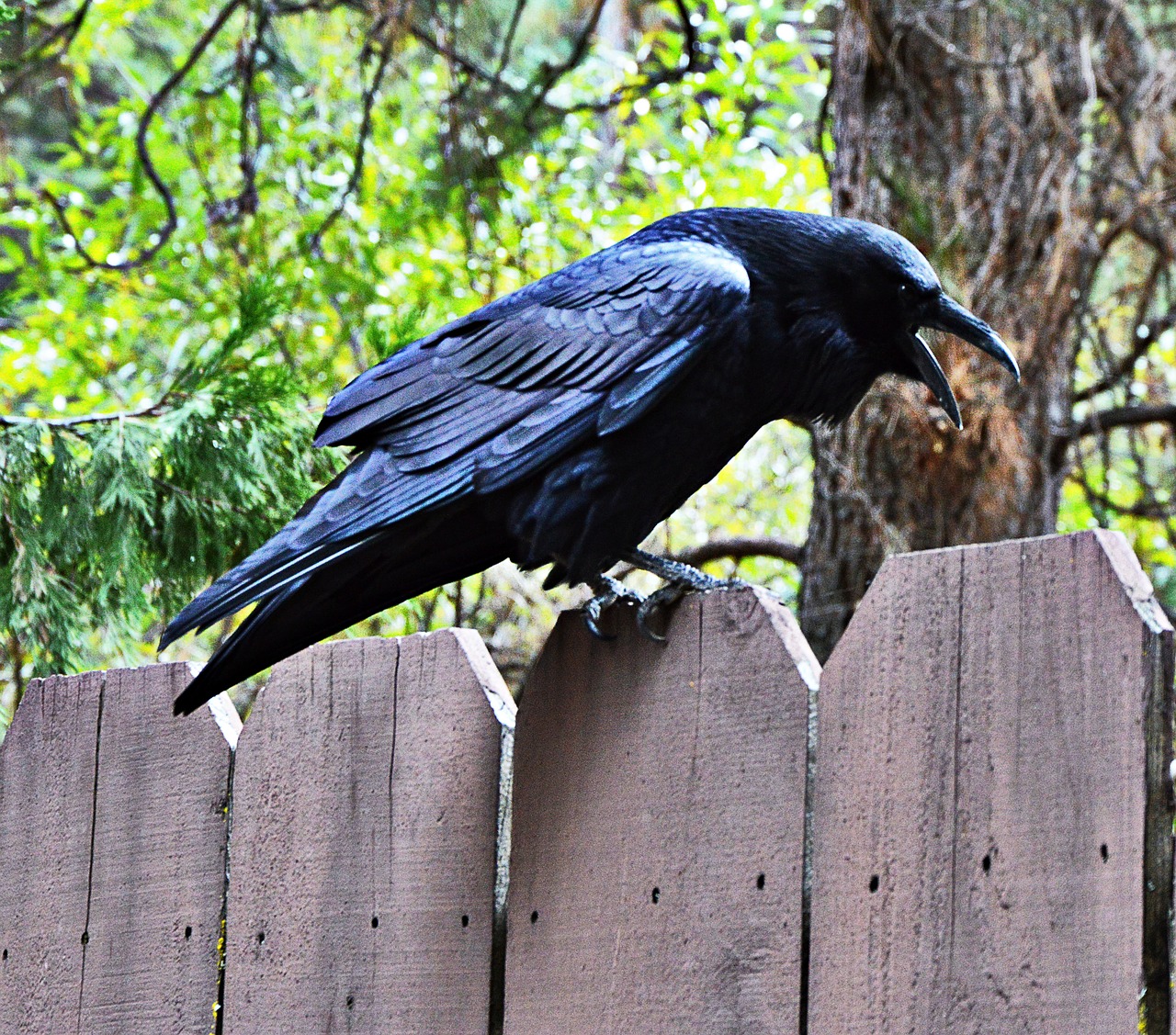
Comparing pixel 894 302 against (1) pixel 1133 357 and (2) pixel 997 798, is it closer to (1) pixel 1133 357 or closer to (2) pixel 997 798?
(2) pixel 997 798

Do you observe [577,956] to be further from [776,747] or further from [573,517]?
[573,517]

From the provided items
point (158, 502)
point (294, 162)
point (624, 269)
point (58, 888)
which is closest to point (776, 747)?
point (624, 269)

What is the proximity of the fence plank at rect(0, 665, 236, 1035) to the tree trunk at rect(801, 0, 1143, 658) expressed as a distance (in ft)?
7.35

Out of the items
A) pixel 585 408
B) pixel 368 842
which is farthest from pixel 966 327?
pixel 368 842

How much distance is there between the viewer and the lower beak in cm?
193

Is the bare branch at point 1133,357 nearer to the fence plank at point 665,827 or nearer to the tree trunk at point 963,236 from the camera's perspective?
the tree trunk at point 963,236

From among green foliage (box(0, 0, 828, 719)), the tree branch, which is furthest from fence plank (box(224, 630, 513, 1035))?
the tree branch

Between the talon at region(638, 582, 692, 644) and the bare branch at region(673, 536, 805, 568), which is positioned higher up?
the bare branch at region(673, 536, 805, 568)

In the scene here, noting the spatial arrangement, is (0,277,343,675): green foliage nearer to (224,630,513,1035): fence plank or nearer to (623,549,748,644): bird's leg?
(224,630,513,1035): fence plank

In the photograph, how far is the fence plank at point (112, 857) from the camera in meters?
1.97

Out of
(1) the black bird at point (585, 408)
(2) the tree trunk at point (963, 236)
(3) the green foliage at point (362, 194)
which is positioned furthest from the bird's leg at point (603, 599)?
(3) the green foliage at point (362, 194)

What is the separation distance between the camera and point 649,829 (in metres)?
1.58

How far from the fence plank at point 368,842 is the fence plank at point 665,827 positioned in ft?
0.25

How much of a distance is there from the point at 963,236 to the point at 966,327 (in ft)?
7.24
